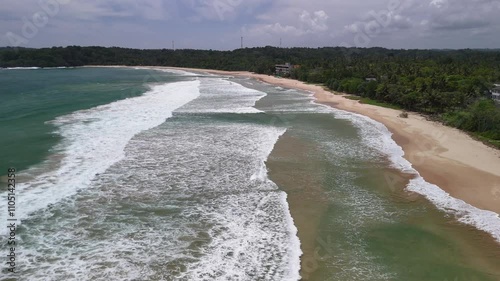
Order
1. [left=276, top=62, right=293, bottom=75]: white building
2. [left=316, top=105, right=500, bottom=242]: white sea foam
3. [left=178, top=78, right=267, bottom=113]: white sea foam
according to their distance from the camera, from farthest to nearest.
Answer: [left=276, top=62, right=293, bottom=75]: white building → [left=178, top=78, right=267, bottom=113]: white sea foam → [left=316, top=105, right=500, bottom=242]: white sea foam

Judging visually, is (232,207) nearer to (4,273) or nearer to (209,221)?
(209,221)

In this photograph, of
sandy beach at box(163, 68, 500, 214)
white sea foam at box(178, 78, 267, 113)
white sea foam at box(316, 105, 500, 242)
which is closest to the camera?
white sea foam at box(316, 105, 500, 242)

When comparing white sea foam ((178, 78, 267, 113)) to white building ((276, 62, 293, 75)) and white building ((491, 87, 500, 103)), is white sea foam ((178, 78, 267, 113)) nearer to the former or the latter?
white building ((491, 87, 500, 103))

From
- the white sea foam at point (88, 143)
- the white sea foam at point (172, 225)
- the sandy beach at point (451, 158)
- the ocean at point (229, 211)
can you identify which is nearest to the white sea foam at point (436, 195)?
the ocean at point (229, 211)

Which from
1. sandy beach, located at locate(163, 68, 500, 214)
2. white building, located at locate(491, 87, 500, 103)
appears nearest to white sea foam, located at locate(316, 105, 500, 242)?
sandy beach, located at locate(163, 68, 500, 214)

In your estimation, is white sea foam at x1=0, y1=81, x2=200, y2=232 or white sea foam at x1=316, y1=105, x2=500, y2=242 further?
white sea foam at x1=0, y1=81, x2=200, y2=232

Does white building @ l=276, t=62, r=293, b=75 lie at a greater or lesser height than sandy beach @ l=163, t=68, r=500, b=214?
greater

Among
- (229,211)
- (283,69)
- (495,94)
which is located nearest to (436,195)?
(229,211)

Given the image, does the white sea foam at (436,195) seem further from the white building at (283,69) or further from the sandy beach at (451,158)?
the white building at (283,69)
